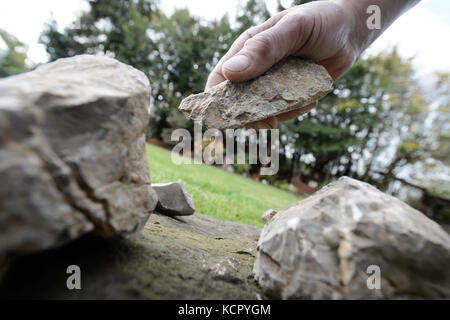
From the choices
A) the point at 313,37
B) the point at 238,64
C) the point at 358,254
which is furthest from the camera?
the point at 313,37

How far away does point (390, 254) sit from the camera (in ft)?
3.26

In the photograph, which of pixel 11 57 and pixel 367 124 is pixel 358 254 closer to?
pixel 367 124

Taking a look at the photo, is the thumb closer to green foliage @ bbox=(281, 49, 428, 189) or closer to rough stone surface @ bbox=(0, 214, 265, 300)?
rough stone surface @ bbox=(0, 214, 265, 300)

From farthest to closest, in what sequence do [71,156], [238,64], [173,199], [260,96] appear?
[173,199], [260,96], [238,64], [71,156]

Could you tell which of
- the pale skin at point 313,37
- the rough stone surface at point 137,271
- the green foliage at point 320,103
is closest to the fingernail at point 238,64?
the pale skin at point 313,37

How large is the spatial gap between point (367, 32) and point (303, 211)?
7.30 feet

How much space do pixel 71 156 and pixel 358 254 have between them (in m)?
1.26

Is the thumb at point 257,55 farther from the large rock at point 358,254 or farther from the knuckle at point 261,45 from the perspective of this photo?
the large rock at point 358,254

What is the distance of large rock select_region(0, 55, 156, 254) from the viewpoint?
2.34 feet

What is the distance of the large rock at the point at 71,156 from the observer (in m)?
0.71

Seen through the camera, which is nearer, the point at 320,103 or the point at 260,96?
the point at 260,96

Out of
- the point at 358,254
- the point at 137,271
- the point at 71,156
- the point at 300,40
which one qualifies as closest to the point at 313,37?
the point at 300,40

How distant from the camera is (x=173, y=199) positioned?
2.18 meters
